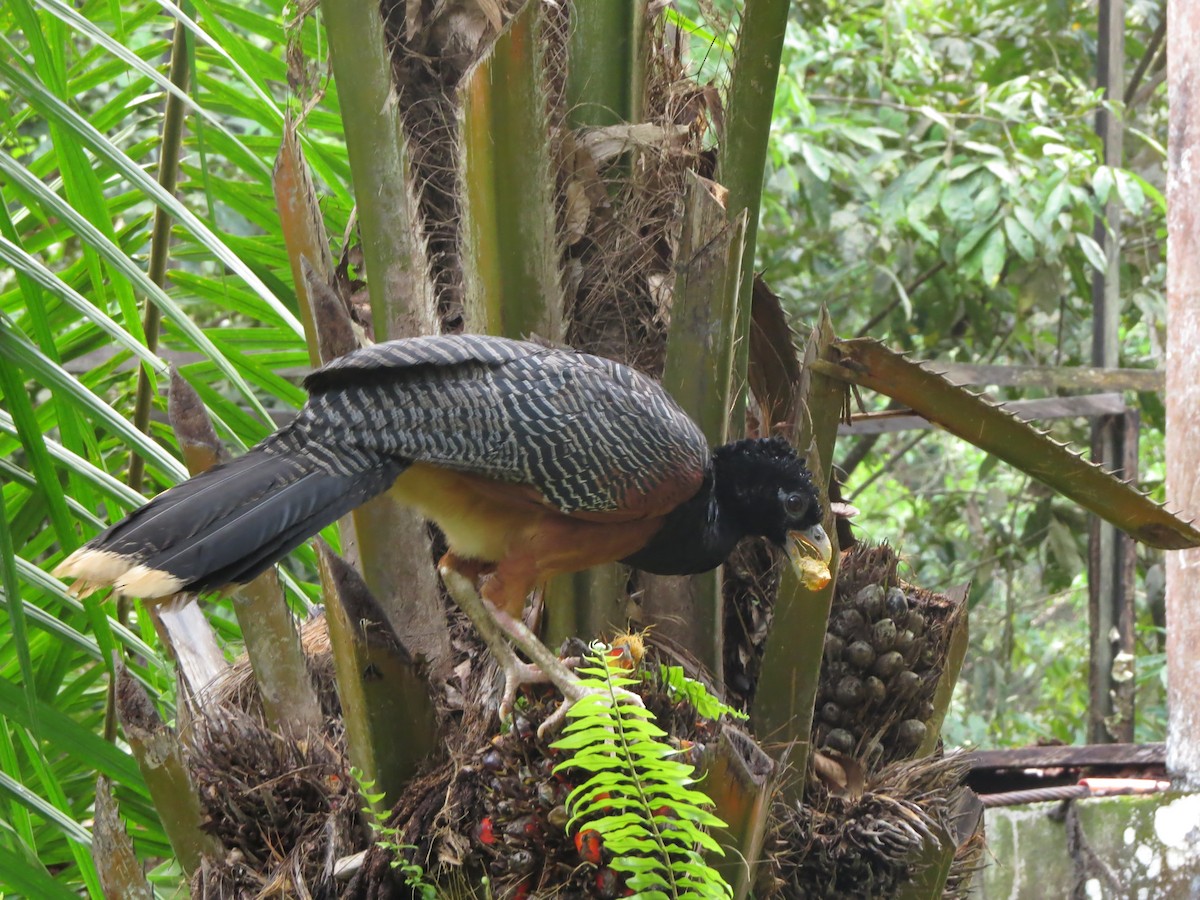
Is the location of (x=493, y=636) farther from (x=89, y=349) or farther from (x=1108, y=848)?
(x=1108, y=848)

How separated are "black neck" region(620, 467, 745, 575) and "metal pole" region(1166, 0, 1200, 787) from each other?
241cm

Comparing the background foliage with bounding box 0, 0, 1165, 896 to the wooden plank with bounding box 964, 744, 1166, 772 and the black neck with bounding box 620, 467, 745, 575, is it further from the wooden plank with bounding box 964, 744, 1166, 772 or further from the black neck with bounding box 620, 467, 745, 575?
the black neck with bounding box 620, 467, 745, 575

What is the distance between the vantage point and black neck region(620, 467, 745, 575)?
1.76 metres

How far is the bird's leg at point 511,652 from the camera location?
1552 millimetres

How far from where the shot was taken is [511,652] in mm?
1735

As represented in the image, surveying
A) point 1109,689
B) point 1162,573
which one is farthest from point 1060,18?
point 1109,689

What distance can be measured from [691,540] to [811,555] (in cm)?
17

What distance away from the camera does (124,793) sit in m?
2.37

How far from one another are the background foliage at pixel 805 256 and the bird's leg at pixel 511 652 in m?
0.49

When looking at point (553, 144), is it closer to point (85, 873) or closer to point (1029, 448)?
point (1029, 448)

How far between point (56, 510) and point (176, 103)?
3.27 feet

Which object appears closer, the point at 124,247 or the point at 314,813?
the point at 314,813

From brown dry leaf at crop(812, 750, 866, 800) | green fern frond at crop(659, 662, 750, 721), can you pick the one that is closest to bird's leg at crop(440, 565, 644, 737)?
green fern frond at crop(659, 662, 750, 721)

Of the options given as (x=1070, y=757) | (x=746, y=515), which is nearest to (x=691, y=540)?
(x=746, y=515)
